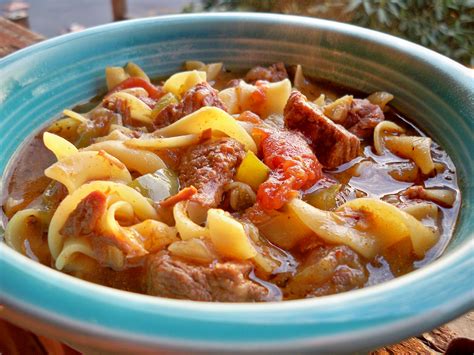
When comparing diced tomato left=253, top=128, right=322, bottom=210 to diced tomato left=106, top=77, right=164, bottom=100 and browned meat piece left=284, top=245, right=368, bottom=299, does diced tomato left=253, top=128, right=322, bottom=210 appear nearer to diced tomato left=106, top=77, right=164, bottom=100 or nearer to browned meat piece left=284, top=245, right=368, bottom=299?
browned meat piece left=284, top=245, right=368, bottom=299

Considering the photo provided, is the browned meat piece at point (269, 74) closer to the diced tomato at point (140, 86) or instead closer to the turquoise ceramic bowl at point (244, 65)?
the turquoise ceramic bowl at point (244, 65)

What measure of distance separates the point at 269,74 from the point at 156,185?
138 centimetres

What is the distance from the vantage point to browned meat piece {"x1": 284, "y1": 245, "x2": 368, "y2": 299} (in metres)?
2.13

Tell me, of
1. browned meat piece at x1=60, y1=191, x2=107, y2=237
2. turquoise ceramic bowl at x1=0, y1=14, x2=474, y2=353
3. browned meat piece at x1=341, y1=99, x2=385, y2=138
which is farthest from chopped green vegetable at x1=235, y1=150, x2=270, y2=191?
turquoise ceramic bowl at x1=0, y1=14, x2=474, y2=353

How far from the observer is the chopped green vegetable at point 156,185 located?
2.48m

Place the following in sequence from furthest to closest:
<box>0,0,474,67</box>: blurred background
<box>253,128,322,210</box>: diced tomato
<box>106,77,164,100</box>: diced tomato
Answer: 1. <box>0,0,474,67</box>: blurred background
2. <box>106,77,164,100</box>: diced tomato
3. <box>253,128,322,210</box>: diced tomato

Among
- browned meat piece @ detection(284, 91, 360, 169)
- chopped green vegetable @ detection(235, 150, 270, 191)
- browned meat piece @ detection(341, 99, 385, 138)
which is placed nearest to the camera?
chopped green vegetable @ detection(235, 150, 270, 191)

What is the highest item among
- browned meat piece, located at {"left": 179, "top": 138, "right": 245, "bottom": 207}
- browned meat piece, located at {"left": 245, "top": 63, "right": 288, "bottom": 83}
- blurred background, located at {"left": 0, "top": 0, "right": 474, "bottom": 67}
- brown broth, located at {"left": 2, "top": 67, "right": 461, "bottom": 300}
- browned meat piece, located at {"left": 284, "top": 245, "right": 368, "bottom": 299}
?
browned meat piece, located at {"left": 179, "top": 138, "right": 245, "bottom": 207}

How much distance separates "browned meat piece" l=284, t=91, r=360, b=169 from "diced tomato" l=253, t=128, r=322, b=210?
70 millimetres

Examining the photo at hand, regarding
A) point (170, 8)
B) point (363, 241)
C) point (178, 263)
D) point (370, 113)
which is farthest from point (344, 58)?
point (170, 8)

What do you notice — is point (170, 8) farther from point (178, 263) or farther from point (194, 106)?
point (178, 263)

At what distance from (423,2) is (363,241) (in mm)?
4824

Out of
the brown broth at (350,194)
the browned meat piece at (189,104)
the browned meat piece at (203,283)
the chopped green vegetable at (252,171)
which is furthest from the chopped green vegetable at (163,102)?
the browned meat piece at (203,283)

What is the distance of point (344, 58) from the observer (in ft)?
11.6
